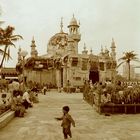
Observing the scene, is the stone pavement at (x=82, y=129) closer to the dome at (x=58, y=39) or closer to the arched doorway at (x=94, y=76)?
the arched doorway at (x=94, y=76)

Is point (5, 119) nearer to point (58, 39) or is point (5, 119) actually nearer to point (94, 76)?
point (94, 76)

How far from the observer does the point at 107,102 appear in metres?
17.0

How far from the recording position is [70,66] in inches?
1959

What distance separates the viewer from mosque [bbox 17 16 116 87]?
Answer: 50156mm

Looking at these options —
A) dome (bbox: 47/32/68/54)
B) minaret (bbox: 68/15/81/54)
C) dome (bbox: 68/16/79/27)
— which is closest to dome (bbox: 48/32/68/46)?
dome (bbox: 47/32/68/54)

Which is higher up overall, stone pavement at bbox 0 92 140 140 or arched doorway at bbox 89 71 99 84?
arched doorway at bbox 89 71 99 84

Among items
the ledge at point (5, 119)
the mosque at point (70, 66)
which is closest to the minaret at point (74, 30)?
the mosque at point (70, 66)

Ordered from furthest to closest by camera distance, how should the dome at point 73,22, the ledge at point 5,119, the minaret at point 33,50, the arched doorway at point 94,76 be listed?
the minaret at point 33,50
the dome at point 73,22
the arched doorway at point 94,76
the ledge at point 5,119

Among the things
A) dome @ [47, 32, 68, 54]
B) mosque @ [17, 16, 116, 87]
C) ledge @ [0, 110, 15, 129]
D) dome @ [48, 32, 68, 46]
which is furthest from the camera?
dome @ [48, 32, 68, 46]

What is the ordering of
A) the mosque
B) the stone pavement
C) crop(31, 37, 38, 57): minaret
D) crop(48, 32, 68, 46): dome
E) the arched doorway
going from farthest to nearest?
crop(48, 32, 68, 46): dome, crop(31, 37, 38, 57): minaret, the arched doorway, the mosque, the stone pavement

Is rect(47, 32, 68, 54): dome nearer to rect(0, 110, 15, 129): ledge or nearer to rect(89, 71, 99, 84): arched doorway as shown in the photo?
rect(89, 71, 99, 84): arched doorway

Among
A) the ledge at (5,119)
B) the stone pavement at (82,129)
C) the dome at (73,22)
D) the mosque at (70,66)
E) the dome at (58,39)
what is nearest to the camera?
the stone pavement at (82,129)

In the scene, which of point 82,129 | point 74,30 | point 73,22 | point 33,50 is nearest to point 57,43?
point 33,50

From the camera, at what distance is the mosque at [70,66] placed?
50.2 meters
